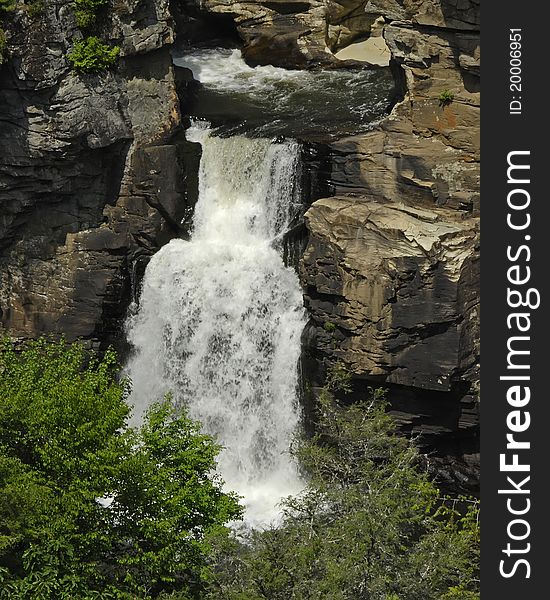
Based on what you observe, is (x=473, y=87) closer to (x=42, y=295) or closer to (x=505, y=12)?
(x=505, y=12)

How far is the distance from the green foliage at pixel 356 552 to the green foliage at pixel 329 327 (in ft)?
17.1

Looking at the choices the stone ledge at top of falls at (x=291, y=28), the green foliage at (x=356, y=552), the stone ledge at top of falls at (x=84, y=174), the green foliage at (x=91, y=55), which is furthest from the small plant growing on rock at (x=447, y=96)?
the green foliage at (x=356, y=552)

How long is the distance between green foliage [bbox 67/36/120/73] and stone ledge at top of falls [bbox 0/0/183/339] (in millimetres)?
216

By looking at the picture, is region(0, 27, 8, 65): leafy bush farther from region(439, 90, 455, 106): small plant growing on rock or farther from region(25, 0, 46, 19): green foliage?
region(439, 90, 455, 106): small plant growing on rock

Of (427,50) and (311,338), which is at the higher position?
(427,50)

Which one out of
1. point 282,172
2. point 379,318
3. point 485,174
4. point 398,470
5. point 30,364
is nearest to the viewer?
point 485,174

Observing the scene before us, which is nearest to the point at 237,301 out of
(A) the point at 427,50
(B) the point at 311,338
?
(B) the point at 311,338

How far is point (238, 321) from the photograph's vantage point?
3597cm

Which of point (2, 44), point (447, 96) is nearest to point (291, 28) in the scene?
point (447, 96)

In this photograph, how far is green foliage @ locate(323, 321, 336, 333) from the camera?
34.7 metres

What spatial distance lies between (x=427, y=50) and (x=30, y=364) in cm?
1248

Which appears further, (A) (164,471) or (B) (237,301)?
(B) (237,301)

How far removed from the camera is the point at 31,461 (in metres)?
29.5

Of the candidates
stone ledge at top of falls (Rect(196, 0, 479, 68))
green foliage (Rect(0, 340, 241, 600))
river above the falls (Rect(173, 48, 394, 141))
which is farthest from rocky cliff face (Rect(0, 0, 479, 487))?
stone ledge at top of falls (Rect(196, 0, 479, 68))
